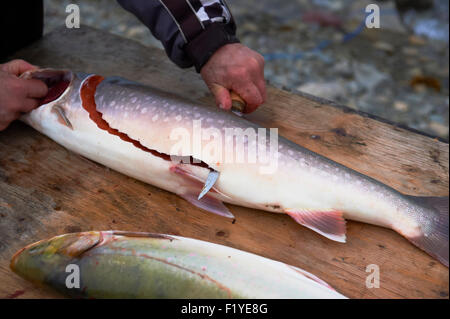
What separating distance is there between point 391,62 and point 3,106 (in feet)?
10.9

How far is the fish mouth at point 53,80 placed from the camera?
1812 millimetres

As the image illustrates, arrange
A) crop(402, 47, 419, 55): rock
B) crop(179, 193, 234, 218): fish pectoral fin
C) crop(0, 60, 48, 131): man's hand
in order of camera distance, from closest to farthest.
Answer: crop(179, 193, 234, 218): fish pectoral fin → crop(0, 60, 48, 131): man's hand → crop(402, 47, 419, 55): rock

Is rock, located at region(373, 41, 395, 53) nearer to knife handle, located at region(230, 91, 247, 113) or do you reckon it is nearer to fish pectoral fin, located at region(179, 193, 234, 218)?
knife handle, located at region(230, 91, 247, 113)

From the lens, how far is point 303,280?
1.25 m

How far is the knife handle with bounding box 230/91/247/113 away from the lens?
1797 mm

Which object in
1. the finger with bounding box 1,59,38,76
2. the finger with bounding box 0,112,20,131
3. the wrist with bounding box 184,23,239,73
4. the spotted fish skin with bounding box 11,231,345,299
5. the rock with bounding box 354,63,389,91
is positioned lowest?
the rock with bounding box 354,63,389,91

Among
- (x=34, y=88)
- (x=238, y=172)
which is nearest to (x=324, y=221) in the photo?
(x=238, y=172)

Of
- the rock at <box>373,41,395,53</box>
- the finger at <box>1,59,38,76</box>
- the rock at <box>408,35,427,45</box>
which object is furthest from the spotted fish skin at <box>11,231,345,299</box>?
the rock at <box>408,35,427,45</box>

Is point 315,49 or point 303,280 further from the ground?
point 303,280

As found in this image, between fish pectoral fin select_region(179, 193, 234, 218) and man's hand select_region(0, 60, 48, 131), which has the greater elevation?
man's hand select_region(0, 60, 48, 131)

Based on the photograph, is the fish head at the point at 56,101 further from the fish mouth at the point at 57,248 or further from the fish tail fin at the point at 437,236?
the fish tail fin at the point at 437,236

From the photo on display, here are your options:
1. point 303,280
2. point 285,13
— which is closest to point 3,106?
point 303,280
